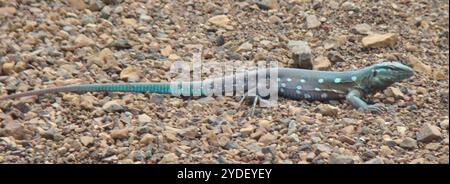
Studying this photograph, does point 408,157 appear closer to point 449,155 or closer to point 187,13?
point 449,155

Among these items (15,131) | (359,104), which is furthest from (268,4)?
(15,131)

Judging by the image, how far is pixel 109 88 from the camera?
6.74 metres

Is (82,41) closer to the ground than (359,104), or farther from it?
farther from it

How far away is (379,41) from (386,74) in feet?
3.10

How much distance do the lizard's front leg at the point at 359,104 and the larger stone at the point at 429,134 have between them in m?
0.65

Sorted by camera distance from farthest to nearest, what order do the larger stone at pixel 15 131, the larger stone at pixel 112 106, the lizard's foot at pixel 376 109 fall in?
the lizard's foot at pixel 376 109
the larger stone at pixel 112 106
the larger stone at pixel 15 131

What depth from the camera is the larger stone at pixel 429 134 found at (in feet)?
19.1

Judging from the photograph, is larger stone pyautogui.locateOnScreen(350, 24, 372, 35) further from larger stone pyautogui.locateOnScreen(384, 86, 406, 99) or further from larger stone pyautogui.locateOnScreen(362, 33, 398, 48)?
larger stone pyautogui.locateOnScreen(384, 86, 406, 99)

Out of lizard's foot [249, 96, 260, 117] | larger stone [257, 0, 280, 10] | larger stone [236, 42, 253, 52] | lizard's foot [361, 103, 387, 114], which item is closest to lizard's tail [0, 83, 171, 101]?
lizard's foot [249, 96, 260, 117]

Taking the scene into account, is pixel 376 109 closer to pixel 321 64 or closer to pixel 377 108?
pixel 377 108

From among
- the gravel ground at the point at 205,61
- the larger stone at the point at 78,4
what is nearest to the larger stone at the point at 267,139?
the gravel ground at the point at 205,61

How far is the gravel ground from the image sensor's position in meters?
5.73

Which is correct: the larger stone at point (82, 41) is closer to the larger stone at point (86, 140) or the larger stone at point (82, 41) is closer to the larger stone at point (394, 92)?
the larger stone at point (86, 140)

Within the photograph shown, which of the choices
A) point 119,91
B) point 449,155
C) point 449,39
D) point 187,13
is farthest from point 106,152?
point 449,39
